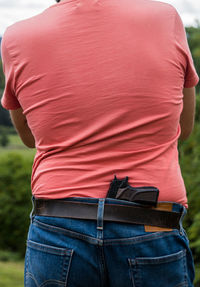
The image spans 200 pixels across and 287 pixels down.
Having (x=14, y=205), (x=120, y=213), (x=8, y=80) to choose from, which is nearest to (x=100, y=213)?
(x=120, y=213)

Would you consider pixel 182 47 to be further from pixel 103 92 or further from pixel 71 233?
pixel 71 233

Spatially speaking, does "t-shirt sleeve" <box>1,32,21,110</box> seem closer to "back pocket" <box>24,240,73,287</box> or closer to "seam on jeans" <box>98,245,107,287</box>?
"back pocket" <box>24,240,73,287</box>

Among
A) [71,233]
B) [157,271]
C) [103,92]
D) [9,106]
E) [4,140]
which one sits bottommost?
[4,140]

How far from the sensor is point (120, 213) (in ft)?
4.90

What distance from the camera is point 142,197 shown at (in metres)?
1.48

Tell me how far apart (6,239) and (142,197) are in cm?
3245

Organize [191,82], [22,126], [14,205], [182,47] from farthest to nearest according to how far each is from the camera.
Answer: [14,205]
[22,126]
[191,82]
[182,47]

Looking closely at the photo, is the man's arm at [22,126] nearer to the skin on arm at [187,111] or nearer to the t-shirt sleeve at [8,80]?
the t-shirt sleeve at [8,80]

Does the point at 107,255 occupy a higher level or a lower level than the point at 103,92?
lower

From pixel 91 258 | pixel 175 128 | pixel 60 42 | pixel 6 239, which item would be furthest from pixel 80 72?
pixel 6 239

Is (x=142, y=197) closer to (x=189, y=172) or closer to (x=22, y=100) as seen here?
(x=22, y=100)

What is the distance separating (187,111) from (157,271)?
615 mm

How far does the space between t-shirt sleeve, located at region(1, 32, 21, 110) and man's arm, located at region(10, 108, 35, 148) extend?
5 cm

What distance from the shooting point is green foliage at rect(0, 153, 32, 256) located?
105 ft
